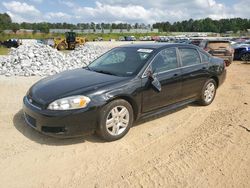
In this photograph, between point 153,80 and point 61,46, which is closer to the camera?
point 153,80

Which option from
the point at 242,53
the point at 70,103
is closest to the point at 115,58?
the point at 70,103

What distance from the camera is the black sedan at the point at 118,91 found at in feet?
13.1

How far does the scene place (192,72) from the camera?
5.66m

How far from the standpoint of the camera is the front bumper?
12.9 feet

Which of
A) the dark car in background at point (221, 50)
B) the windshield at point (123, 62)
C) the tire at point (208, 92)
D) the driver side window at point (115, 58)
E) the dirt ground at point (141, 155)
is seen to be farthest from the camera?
the dark car in background at point (221, 50)

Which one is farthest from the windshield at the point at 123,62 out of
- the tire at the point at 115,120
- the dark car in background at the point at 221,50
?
the dark car in background at the point at 221,50

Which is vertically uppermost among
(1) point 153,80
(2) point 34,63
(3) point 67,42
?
(1) point 153,80

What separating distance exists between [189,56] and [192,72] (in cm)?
39

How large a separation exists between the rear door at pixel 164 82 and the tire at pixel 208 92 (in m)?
1.01

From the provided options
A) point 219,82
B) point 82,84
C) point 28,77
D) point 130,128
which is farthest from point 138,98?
point 28,77

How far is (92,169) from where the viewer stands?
3539 mm

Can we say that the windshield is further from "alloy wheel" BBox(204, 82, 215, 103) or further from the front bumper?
"alloy wheel" BBox(204, 82, 215, 103)

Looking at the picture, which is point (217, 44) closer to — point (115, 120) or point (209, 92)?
point (209, 92)

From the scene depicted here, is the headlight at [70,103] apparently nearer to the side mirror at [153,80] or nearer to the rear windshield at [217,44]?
the side mirror at [153,80]
